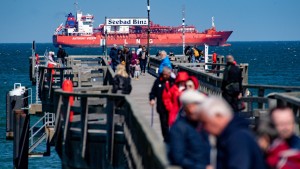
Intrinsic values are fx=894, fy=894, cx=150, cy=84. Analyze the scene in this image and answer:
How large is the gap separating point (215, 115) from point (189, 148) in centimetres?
154

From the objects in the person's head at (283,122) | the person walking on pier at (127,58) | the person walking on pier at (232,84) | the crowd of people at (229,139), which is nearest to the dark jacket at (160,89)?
the person walking on pier at (232,84)

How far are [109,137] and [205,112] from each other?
785cm

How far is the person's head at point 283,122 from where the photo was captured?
7.05 meters

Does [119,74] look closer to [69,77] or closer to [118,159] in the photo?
[118,159]

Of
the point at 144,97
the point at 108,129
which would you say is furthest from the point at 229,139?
the point at 144,97

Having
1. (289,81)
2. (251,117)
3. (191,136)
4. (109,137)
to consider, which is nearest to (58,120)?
(109,137)

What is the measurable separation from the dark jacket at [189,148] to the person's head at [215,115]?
1.27 metres

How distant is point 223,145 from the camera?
22.0ft

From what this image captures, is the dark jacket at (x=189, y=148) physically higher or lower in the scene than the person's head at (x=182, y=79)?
lower

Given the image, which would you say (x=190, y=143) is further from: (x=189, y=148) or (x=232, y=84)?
(x=232, y=84)

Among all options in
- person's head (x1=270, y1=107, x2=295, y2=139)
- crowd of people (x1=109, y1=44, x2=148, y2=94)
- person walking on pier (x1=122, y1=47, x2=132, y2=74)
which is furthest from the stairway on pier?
person's head (x1=270, y1=107, x2=295, y2=139)

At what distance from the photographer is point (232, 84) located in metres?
17.3

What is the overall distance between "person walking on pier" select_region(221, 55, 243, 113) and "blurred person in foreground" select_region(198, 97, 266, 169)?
10.6 metres

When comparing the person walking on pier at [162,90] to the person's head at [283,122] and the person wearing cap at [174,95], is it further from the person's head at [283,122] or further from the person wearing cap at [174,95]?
the person's head at [283,122]
